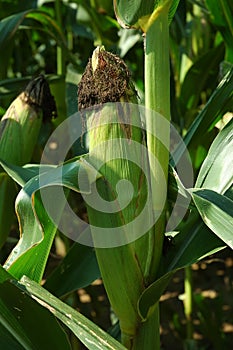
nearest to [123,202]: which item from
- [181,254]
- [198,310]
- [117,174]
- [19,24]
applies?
[117,174]

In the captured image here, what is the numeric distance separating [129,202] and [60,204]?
0.39ft

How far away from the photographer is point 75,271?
45.6 inches

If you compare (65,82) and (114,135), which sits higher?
(114,135)

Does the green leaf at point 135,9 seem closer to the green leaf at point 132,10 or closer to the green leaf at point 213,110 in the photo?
the green leaf at point 132,10

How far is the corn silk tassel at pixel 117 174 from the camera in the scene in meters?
0.83

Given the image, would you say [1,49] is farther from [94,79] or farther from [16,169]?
[94,79]

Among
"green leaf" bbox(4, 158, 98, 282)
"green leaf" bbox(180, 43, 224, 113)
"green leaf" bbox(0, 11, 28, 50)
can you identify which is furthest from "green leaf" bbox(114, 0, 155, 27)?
"green leaf" bbox(180, 43, 224, 113)

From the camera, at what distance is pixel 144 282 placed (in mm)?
901

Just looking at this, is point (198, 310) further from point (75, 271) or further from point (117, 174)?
point (117, 174)

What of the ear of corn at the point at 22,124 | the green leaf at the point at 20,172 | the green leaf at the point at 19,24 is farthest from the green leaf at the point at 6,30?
the green leaf at the point at 20,172

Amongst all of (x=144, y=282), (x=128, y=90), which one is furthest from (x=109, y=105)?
(x=144, y=282)

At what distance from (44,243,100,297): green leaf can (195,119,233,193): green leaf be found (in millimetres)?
281

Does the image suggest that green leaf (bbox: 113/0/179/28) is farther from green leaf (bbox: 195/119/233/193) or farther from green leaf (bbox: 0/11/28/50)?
green leaf (bbox: 0/11/28/50)

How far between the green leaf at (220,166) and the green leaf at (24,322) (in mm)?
309
